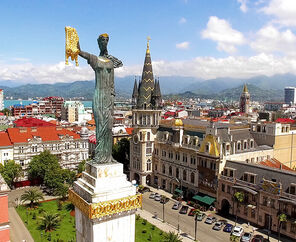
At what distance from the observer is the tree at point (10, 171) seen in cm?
5417

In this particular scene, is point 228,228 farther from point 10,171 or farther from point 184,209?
point 10,171

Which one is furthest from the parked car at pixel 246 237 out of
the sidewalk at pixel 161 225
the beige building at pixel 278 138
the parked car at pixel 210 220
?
the beige building at pixel 278 138

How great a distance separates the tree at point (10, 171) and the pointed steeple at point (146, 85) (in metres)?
29.3

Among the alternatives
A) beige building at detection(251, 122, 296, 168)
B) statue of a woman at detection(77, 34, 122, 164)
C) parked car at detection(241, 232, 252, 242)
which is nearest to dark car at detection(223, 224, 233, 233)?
parked car at detection(241, 232, 252, 242)

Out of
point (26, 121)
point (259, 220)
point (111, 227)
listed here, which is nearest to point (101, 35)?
point (111, 227)

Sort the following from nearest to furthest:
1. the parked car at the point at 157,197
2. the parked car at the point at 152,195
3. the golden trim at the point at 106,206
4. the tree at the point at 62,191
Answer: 1. the golden trim at the point at 106,206
2. the tree at the point at 62,191
3. the parked car at the point at 157,197
4. the parked car at the point at 152,195

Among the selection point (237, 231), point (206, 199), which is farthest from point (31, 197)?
point (237, 231)

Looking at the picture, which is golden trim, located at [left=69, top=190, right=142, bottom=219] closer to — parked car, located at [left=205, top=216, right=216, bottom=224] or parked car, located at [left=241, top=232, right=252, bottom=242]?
parked car, located at [left=241, top=232, right=252, bottom=242]

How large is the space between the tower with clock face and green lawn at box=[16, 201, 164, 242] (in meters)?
19.5

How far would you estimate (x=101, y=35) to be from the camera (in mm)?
15625

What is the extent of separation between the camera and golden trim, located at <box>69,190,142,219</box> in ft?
43.7

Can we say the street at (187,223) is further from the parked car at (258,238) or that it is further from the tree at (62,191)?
the tree at (62,191)

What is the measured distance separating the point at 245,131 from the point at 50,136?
45925mm

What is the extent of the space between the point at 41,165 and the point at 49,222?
Answer: 63.4 feet
